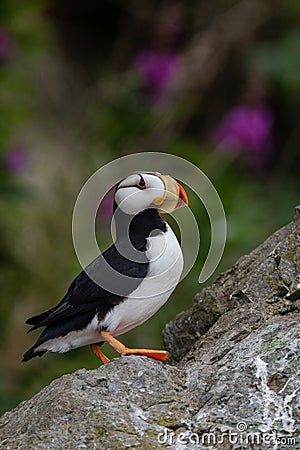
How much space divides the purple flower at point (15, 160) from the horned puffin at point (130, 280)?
4554mm

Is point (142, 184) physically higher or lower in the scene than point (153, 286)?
higher

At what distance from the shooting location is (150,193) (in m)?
4.09

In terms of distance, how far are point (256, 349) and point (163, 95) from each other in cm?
580

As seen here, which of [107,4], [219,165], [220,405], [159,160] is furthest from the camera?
[107,4]

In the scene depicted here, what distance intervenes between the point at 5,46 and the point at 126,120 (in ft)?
4.51

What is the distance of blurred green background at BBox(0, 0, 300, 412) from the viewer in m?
8.21

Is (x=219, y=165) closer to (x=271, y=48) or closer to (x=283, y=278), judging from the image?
(x=271, y=48)

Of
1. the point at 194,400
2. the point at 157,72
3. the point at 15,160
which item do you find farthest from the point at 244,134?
the point at 194,400

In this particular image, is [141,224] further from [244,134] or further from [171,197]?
[244,134]

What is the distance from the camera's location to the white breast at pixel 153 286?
407cm

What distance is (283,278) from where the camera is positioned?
396cm

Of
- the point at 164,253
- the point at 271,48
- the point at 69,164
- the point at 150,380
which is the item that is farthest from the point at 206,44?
the point at 150,380

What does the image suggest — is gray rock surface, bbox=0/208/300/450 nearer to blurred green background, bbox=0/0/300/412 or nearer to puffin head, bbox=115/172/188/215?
puffin head, bbox=115/172/188/215

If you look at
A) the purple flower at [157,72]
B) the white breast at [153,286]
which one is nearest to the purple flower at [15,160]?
the purple flower at [157,72]
